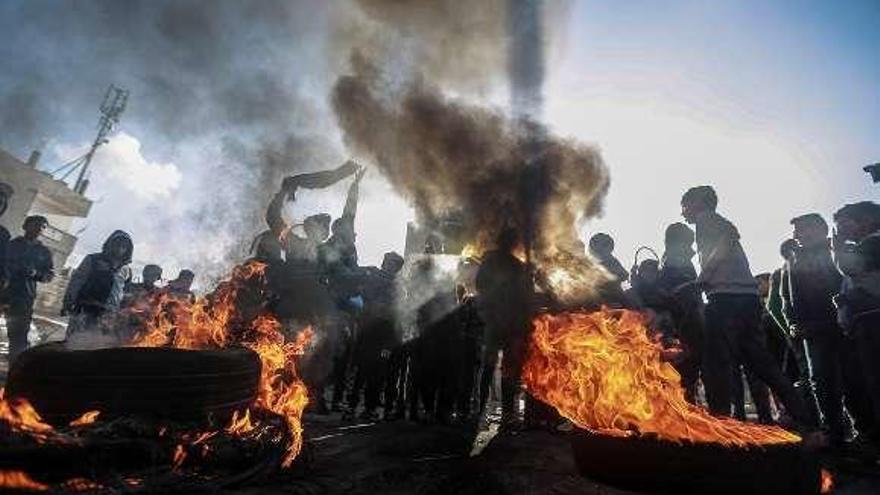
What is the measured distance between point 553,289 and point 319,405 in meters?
4.26

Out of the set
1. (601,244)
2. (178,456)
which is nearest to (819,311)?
(601,244)

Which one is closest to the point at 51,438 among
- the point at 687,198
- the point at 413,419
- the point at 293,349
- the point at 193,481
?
the point at 193,481

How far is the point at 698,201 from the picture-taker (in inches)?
275

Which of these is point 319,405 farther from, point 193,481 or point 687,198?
point 687,198

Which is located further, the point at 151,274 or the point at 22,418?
the point at 151,274

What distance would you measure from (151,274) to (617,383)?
36.2ft

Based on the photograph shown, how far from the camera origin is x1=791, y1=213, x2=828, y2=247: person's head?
21.3 feet

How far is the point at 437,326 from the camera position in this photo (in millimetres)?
8352

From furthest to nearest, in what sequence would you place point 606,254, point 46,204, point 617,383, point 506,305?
point 46,204 → point 606,254 → point 506,305 → point 617,383

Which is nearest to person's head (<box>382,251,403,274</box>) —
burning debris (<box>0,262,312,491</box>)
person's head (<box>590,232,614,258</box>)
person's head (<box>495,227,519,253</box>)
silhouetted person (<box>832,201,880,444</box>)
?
person's head (<box>495,227,519,253</box>)

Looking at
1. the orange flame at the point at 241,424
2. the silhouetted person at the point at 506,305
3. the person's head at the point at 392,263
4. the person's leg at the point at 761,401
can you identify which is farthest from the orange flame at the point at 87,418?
the person's leg at the point at 761,401

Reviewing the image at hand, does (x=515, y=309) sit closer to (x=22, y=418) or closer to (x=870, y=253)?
(x=870, y=253)

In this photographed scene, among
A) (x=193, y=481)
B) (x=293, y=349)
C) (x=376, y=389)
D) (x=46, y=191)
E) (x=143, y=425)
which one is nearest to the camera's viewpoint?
(x=193, y=481)

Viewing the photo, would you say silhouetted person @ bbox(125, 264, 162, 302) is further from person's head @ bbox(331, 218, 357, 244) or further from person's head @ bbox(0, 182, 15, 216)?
person's head @ bbox(331, 218, 357, 244)
